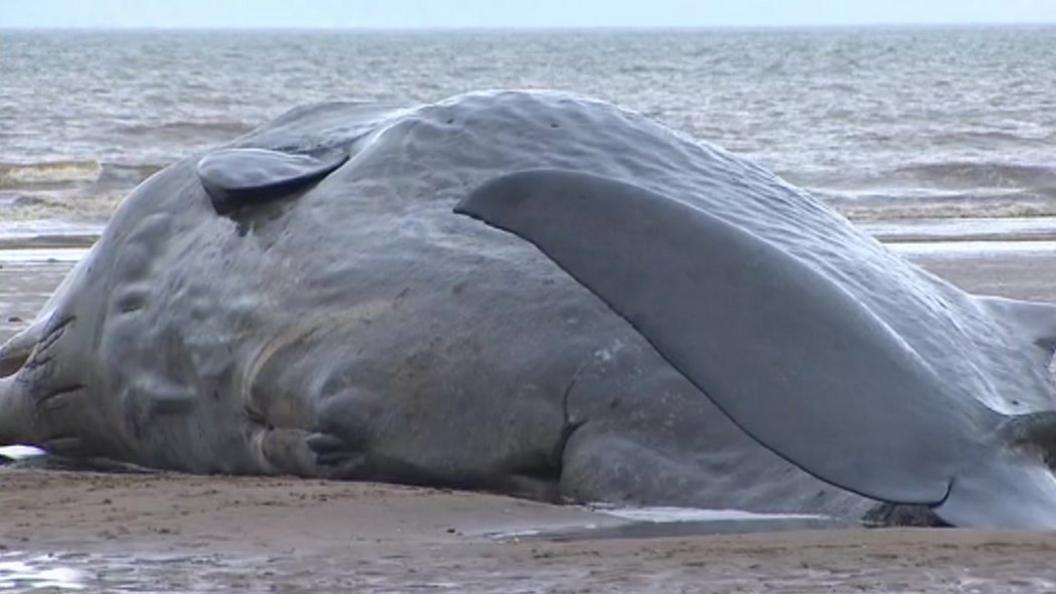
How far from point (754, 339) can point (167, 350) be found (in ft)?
6.97

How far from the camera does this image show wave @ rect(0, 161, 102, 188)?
78.6 feet

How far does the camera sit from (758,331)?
3.95 meters

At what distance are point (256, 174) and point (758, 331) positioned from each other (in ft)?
6.50

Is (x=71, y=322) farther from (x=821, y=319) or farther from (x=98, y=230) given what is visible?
(x=98, y=230)

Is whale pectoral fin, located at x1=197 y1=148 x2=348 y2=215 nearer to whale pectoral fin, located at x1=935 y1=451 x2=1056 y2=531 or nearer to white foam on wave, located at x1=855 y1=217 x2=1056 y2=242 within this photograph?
whale pectoral fin, located at x1=935 y1=451 x2=1056 y2=531

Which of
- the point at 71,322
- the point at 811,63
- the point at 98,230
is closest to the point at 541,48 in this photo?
the point at 811,63

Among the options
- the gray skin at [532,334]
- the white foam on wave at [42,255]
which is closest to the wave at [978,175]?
the white foam on wave at [42,255]

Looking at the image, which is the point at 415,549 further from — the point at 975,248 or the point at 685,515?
the point at 975,248

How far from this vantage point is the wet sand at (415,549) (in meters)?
3.46

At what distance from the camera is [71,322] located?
6.07 metres

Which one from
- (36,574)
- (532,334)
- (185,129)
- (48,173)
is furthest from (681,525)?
(185,129)

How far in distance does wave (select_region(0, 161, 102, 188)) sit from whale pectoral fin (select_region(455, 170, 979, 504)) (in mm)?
19585

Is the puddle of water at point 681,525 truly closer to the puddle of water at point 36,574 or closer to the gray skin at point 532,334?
the gray skin at point 532,334

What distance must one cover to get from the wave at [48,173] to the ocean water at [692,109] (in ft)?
0.17
